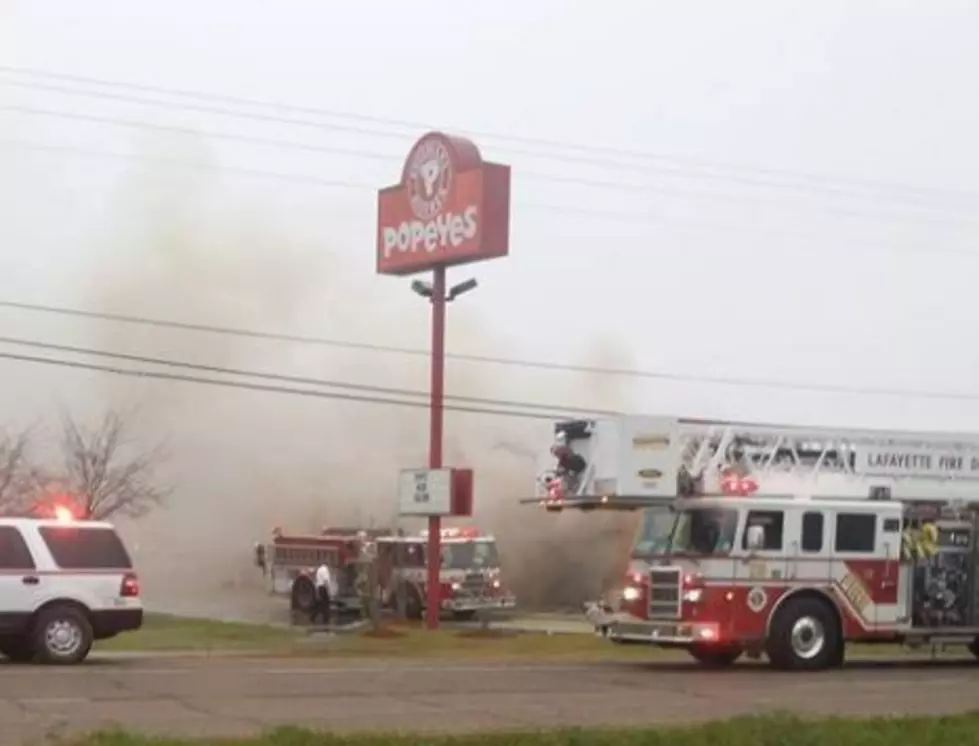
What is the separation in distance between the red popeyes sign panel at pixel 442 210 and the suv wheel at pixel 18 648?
605 inches

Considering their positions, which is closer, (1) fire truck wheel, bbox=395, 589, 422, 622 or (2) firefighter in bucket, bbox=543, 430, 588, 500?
(2) firefighter in bucket, bbox=543, 430, 588, 500

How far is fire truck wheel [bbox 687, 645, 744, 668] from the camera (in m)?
20.3

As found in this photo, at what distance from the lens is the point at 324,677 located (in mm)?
16703

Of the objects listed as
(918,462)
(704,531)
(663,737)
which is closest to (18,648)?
(704,531)

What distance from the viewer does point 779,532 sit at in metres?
19.9

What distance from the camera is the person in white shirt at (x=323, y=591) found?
36.8m

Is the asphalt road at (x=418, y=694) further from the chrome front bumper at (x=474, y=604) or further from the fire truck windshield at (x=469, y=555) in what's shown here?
the fire truck windshield at (x=469, y=555)

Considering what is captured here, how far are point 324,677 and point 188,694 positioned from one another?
2460mm

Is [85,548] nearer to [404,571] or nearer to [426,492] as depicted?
[426,492]

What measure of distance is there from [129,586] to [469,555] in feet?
66.8

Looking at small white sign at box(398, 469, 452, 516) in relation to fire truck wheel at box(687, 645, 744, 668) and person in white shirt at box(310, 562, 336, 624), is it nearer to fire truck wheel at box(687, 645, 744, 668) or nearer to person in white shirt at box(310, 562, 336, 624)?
person in white shirt at box(310, 562, 336, 624)

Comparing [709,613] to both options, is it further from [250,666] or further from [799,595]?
[250,666]

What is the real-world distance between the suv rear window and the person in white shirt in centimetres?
1727

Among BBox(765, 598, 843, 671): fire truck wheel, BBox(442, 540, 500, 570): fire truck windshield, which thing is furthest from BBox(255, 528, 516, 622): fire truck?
BBox(765, 598, 843, 671): fire truck wheel
